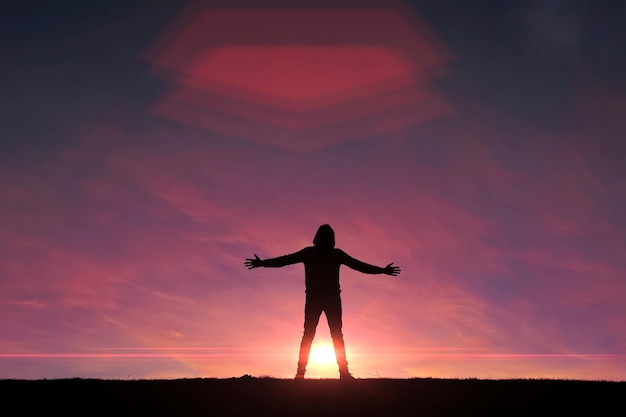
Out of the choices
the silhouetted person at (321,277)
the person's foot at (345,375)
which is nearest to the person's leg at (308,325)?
the silhouetted person at (321,277)

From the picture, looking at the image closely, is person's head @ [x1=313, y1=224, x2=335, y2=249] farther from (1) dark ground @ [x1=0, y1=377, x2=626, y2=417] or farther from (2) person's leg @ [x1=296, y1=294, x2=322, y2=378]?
(1) dark ground @ [x1=0, y1=377, x2=626, y2=417]

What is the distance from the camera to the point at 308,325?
18000mm

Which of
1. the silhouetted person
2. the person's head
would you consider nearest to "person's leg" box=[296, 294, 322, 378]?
the silhouetted person

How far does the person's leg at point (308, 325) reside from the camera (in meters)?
17.7

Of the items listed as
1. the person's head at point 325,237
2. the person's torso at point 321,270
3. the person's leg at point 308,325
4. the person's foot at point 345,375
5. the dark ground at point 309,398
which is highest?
the person's head at point 325,237

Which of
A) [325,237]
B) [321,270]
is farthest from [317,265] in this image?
[325,237]

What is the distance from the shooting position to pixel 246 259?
1830 cm

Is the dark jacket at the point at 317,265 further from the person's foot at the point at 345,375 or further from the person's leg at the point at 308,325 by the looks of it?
the person's foot at the point at 345,375

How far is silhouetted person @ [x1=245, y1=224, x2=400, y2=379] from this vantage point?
1806 centimetres

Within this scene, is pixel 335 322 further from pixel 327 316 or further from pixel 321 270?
pixel 321 270

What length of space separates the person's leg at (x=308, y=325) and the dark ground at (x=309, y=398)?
118cm

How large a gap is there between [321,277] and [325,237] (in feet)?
3.44

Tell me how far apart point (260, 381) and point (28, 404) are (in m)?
5.08

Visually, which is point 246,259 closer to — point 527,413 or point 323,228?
point 323,228
